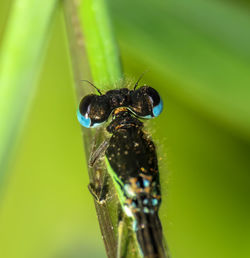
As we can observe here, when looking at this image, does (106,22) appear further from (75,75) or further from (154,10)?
(154,10)

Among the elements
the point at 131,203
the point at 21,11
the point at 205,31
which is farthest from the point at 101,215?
the point at 205,31

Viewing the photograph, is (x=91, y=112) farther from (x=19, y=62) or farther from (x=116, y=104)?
(x=19, y=62)

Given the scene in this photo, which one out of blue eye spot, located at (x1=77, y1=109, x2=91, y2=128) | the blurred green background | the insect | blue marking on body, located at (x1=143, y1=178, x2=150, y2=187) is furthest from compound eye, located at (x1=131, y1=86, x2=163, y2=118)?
blue marking on body, located at (x1=143, y1=178, x2=150, y2=187)

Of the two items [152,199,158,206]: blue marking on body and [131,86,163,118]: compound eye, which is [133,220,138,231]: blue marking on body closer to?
[152,199,158,206]: blue marking on body

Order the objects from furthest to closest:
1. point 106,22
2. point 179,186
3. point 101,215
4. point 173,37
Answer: point 179,186 → point 173,37 → point 106,22 → point 101,215

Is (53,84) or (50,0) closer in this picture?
(50,0)

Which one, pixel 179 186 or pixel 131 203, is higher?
pixel 179 186

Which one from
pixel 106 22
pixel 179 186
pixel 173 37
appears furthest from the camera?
pixel 179 186
